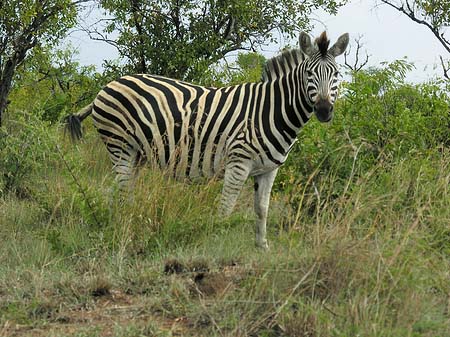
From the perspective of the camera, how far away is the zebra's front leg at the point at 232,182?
20.0ft

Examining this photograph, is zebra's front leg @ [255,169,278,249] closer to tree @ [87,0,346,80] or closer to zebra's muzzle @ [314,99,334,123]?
Answer: zebra's muzzle @ [314,99,334,123]

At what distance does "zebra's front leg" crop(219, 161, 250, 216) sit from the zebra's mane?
39.9 inches

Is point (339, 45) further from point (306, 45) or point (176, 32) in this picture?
point (176, 32)

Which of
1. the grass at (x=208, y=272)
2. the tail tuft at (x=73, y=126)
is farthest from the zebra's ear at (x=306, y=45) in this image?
the tail tuft at (x=73, y=126)

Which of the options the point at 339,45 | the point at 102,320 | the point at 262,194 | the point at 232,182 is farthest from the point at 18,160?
the point at 102,320

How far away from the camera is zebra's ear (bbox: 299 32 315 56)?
6172mm

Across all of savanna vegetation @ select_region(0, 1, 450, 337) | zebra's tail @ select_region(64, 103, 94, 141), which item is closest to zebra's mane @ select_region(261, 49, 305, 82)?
savanna vegetation @ select_region(0, 1, 450, 337)

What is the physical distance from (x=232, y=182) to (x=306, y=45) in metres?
1.37

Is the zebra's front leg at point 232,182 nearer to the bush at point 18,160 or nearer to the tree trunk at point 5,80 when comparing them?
the bush at point 18,160

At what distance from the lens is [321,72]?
599 cm

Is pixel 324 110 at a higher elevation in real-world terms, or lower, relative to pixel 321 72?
lower

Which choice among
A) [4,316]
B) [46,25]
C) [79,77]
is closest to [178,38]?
[79,77]

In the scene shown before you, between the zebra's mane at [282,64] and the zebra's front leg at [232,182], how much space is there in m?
1.01

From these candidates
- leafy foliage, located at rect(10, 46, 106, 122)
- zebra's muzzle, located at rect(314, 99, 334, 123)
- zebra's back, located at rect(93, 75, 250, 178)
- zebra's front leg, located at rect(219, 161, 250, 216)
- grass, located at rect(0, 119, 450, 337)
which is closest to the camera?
grass, located at rect(0, 119, 450, 337)
